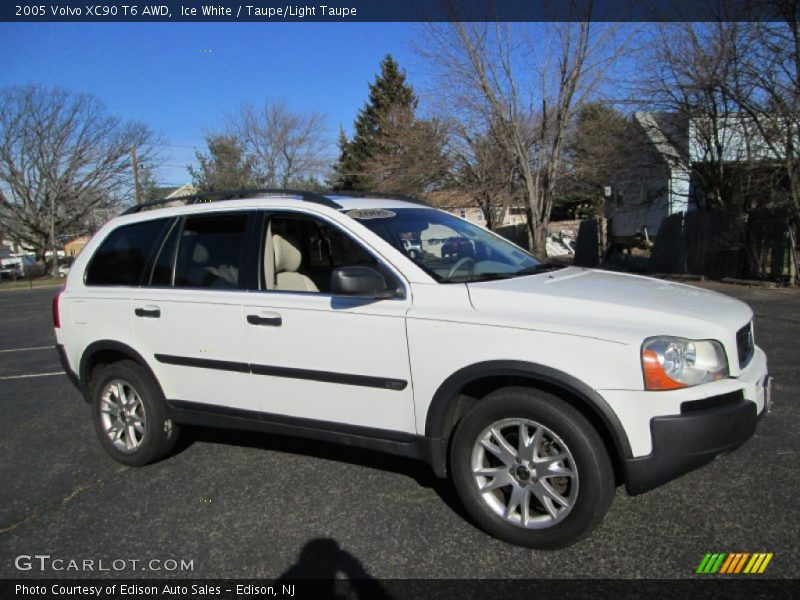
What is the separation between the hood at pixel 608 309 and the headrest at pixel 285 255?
1.47 metres

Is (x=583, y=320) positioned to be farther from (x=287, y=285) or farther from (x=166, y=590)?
(x=166, y=590)

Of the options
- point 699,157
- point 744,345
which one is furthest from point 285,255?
point 699,157

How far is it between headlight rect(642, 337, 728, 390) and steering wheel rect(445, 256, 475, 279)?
46.0 inches

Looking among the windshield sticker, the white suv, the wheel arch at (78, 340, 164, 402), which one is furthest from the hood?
the wheel arch at (78, 340, 164, 402)

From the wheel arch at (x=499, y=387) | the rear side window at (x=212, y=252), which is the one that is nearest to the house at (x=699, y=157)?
the wheel arch at (x=499, y=387)

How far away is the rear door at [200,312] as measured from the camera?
3.76 meters

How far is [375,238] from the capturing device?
3.48 m

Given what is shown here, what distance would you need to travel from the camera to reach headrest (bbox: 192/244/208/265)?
4.05m

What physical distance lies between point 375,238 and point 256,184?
4239cm

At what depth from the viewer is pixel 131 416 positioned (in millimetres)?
4285

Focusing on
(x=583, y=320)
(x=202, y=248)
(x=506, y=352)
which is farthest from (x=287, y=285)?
(x=583, y=320)

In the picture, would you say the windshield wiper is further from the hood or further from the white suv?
the hood

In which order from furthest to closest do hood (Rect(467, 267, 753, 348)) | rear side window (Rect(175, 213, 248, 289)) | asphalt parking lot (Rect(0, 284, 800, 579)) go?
rear side window (Rect(175, 213, 248, 289)) → asphalt parking lot (Rect(0, 284, 800, 579)) → hood (Rect(467, 267, 753, 348))

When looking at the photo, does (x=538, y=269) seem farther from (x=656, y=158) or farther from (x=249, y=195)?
(x=656, y=158)
